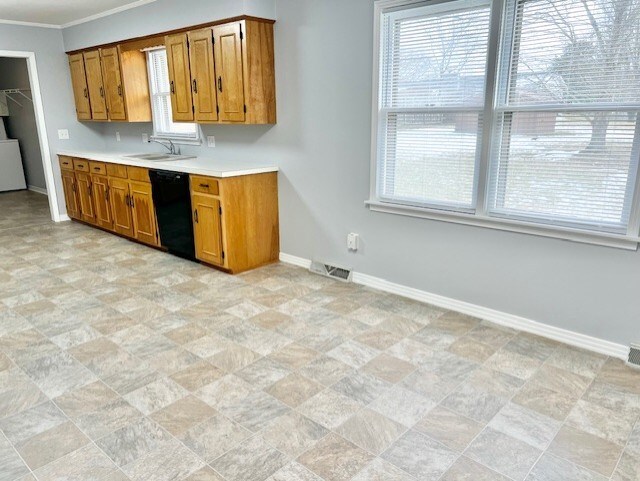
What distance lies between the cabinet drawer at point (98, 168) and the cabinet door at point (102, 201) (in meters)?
0.05

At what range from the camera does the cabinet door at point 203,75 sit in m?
4.11

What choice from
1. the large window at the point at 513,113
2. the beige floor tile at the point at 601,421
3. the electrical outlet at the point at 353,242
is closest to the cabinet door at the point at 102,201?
the electrical outlet at the point at 353,242

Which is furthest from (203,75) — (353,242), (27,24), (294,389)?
(294,389)

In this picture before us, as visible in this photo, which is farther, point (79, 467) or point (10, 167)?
point (10, 167)

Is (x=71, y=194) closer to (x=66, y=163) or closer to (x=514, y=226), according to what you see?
(x=66, y=163)

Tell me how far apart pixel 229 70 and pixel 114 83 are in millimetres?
2115

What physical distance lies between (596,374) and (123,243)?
4.47 metres

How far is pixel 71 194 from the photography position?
5.96m

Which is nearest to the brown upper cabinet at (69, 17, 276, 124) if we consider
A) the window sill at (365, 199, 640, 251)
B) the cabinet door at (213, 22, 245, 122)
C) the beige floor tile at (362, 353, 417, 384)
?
the cabinet door at (213, 22, 245, 122)

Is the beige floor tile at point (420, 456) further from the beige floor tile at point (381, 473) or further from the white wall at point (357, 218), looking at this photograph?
the white wall at point (357, 218)

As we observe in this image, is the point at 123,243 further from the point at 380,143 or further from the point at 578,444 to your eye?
the point at 578,444

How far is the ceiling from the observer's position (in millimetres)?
4634

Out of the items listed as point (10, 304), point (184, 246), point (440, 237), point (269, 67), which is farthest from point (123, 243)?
point (440, 237)

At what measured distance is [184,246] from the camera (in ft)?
14.6
